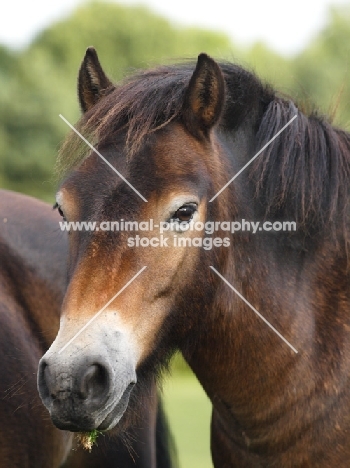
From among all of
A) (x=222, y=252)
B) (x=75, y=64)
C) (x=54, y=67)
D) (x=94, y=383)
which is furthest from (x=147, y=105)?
(x=75, y=64)

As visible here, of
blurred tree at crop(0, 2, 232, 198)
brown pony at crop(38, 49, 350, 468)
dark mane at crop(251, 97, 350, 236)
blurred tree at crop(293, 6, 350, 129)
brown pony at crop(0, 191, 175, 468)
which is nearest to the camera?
brown pony at crop(38, 49, 350, 468)

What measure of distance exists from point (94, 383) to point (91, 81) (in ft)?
5.94

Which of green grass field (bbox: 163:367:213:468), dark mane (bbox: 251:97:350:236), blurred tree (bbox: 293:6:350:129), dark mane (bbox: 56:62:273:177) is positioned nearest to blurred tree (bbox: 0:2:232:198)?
blurred tree (bbox: 293:6:350:129)

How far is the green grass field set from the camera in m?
10.9

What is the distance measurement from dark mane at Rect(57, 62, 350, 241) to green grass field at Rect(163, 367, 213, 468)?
353 centimetres

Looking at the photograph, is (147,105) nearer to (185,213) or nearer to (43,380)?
(185,213)

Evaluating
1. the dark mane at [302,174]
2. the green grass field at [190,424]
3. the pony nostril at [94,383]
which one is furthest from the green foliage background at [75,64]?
the pony nostril at [94,383]

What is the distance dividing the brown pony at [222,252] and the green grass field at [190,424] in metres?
3.23

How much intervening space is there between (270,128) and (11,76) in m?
43.3

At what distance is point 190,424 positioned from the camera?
15164mm

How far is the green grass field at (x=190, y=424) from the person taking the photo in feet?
35.9

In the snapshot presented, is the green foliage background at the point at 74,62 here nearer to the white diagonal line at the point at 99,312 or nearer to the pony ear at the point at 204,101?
the pony ear at the point at 204,101

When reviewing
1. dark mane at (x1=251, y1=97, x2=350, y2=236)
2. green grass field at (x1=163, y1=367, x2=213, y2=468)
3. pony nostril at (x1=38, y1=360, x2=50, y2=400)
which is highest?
dark mane at (x1=251, y1=97, x2=350, y2=236)

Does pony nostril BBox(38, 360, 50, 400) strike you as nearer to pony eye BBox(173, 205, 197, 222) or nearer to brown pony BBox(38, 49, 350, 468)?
brown pony BBox(38, 49, 350, 468)
